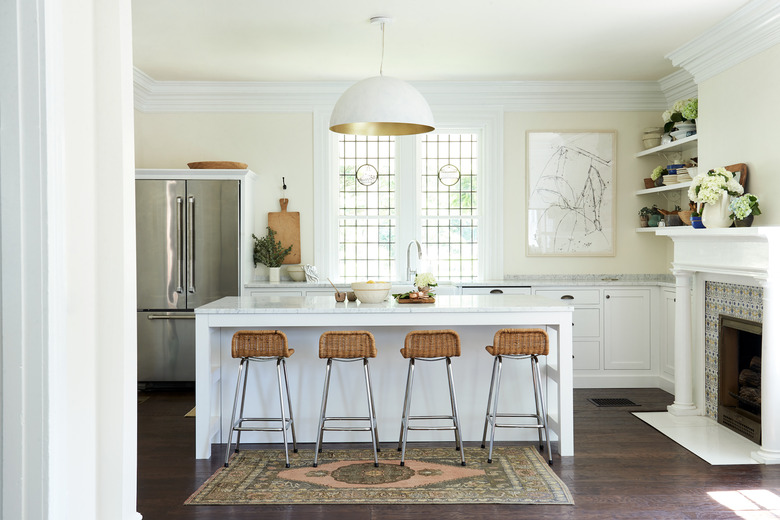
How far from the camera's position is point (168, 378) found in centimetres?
612

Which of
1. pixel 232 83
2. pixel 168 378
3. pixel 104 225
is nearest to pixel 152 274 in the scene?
pixel 168 378

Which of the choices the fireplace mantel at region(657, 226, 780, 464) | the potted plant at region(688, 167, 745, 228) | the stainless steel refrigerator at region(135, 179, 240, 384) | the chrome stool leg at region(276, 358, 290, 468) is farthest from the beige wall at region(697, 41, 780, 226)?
the stainless steel refrigerator at region(135, 179, 240, 384)

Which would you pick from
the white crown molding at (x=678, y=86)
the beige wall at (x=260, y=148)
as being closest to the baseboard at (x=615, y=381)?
the white crown molding at (x=678, y=86)

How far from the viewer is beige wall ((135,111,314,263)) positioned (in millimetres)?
6648

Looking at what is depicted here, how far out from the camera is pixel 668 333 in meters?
6.21

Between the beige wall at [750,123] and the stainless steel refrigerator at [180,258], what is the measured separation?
403cm

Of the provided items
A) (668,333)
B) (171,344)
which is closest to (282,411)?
(171,344)

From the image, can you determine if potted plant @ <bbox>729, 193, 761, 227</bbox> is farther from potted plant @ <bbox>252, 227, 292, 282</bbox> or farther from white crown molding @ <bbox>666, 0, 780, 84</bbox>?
potted plant @ <bbox>252, 227, 292, 282</bbox>

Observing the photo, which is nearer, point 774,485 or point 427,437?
point 774,485

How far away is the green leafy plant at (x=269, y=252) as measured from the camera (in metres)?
6.41

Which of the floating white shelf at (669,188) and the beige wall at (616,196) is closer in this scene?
the floating white shelf at (669,188)

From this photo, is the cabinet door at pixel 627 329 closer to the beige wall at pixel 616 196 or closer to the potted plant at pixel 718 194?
the beige wall at pixel 616 196

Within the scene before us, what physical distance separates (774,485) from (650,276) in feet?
10.3

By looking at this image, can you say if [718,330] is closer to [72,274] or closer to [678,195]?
[678,195]
